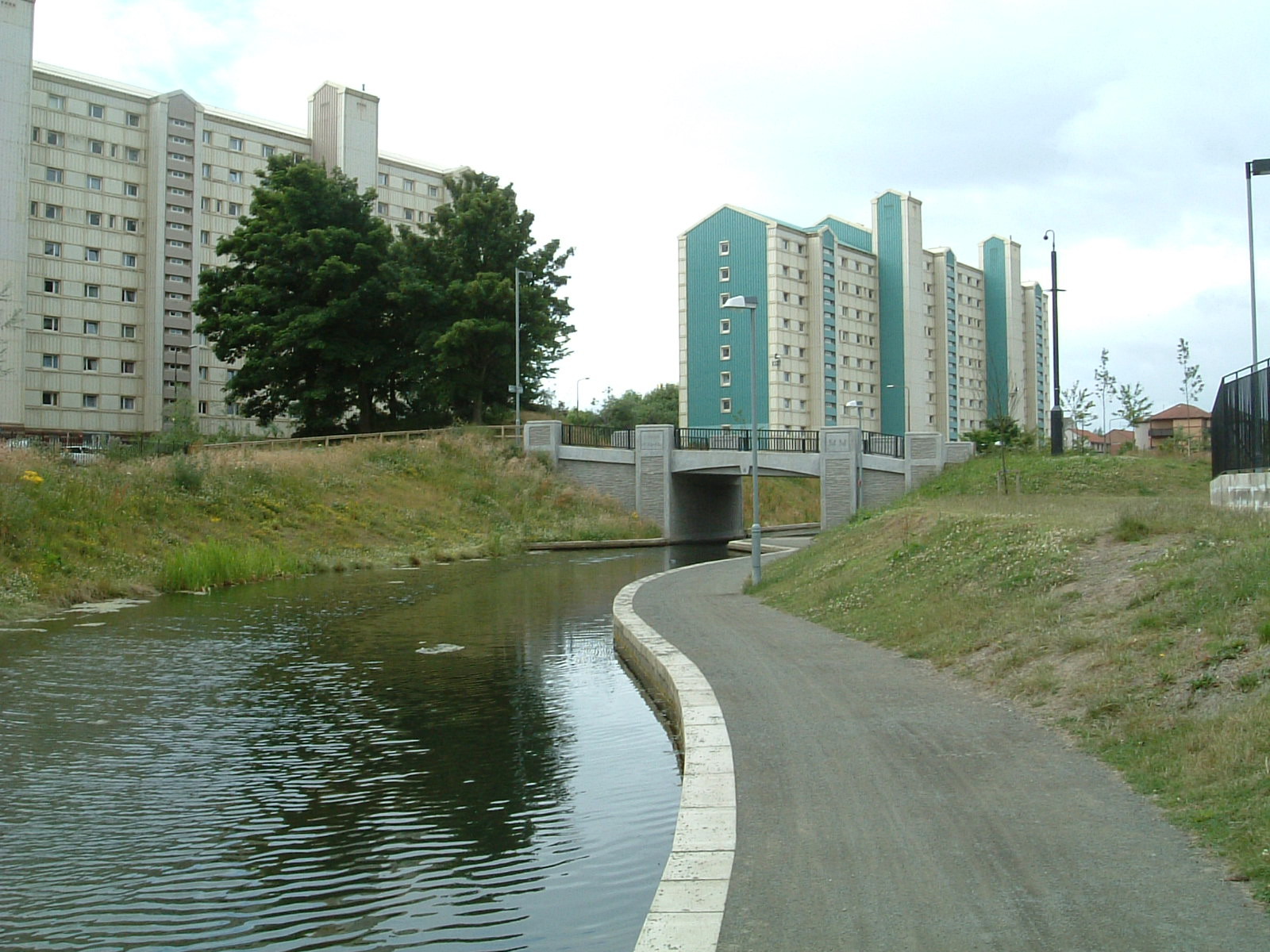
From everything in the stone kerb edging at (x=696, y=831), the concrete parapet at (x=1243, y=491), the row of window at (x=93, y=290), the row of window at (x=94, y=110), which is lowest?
the stone kerb edging at (x=696, y=831)

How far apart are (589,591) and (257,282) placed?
39.1 metres

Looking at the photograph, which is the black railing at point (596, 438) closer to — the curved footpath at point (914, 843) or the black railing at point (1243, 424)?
the black railing at point (1243, 424)

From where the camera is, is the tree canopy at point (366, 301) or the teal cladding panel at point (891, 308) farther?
the teal cladding panel at point (891, 308)

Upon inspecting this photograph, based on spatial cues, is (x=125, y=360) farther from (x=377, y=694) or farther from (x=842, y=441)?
(x=377, y=694)

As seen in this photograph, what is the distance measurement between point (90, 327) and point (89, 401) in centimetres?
463

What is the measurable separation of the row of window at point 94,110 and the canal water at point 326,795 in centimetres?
6249

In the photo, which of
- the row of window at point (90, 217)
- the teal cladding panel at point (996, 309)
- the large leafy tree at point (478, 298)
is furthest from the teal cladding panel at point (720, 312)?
the row of window at point (90, 217)

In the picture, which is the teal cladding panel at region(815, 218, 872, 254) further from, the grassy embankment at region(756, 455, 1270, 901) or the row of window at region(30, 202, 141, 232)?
the grassy embankment at region(756, 455, 1270, 901)

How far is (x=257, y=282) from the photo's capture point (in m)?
59.0

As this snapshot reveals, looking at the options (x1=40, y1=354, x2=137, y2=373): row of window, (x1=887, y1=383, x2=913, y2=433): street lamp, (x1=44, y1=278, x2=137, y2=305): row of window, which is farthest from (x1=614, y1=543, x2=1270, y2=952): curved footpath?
(x1=887, y1=383, x2=913, y2=433): street lamp

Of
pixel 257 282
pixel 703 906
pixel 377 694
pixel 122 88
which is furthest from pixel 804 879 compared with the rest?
pixel 122 88

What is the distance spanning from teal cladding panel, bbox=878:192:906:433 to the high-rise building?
0.10 metres

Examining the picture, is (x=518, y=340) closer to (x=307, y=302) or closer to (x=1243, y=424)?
(x=307, y=302)

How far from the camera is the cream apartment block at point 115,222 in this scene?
2486 inches
